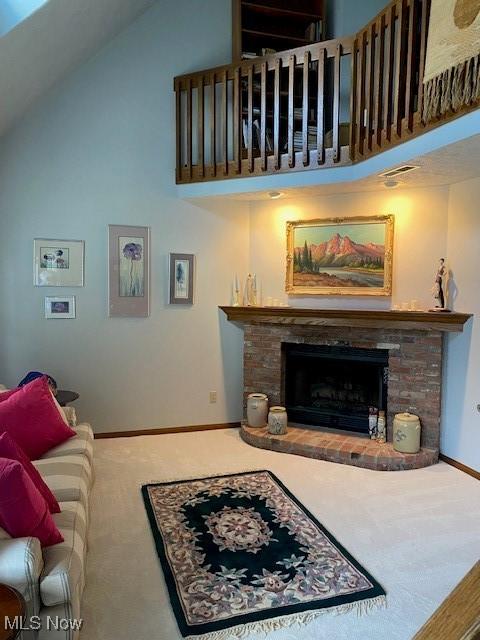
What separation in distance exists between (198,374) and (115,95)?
2788mm

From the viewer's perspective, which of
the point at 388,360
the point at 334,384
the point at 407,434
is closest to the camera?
the point at 407,434

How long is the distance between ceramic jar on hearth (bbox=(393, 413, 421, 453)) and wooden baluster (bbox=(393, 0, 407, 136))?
229cm

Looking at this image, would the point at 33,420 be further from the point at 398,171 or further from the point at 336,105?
the point at 336,105

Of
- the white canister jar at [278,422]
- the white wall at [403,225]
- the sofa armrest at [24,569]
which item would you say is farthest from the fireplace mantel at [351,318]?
the sofa armrest at [24,569]

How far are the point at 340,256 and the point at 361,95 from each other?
141cm

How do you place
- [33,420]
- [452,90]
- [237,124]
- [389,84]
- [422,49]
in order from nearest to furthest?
1. [452,90]
2. [33,420]
3. [422,49]
4. [389,84]
5. [237,124]

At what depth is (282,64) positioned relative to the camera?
154 inches

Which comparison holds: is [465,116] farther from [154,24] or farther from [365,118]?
[154,24]

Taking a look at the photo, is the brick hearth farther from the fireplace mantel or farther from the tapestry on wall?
the tapestry on wall

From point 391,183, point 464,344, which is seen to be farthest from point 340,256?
point 464,344

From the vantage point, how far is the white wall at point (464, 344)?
148 inches

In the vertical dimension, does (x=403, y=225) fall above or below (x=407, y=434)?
above

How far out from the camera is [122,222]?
452 centimetres

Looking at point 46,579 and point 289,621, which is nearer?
point 46,579
